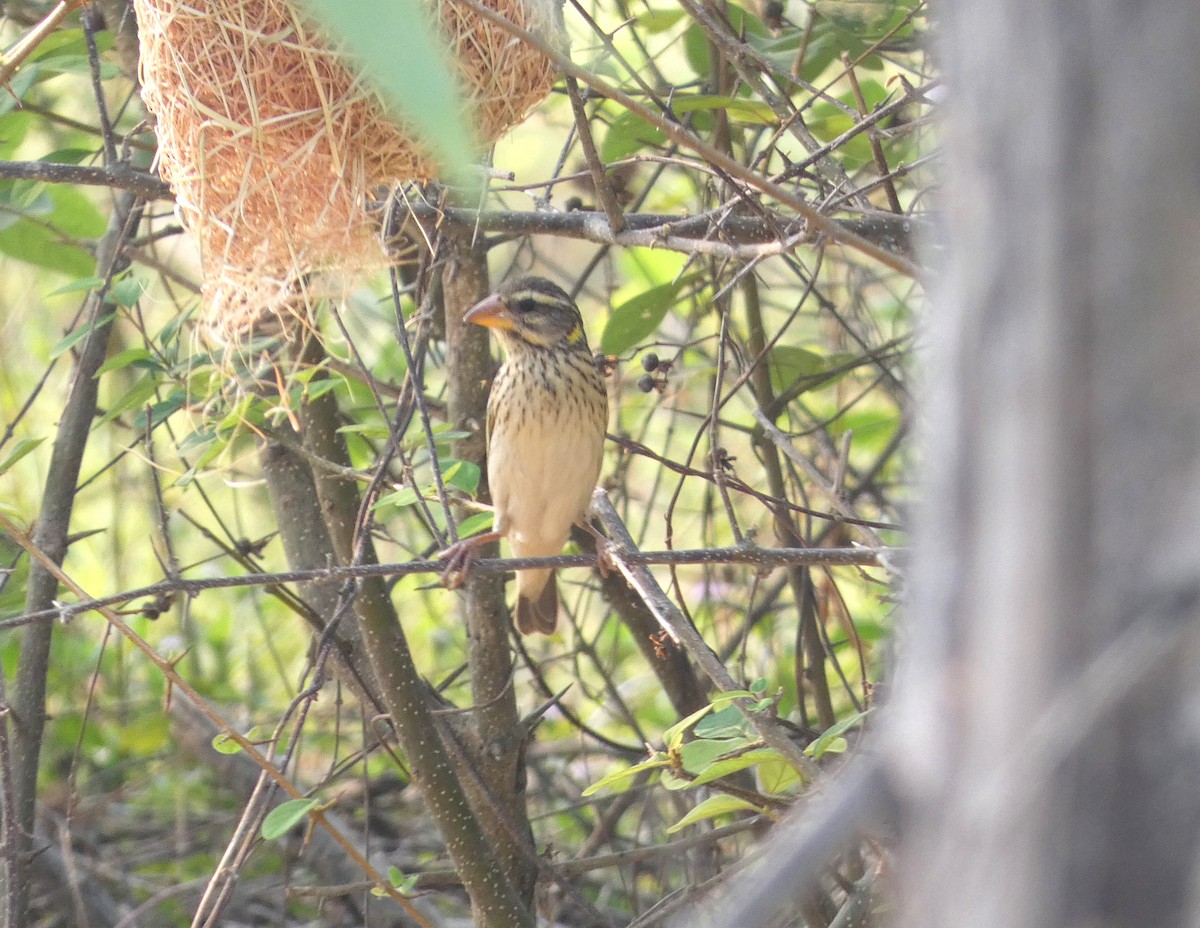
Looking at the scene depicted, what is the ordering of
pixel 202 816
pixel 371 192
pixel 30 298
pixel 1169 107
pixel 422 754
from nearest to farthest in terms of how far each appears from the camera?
pixel 1169 107, pixel 371 192, pixel 422 754, pixel 202 816, pixel 30 298

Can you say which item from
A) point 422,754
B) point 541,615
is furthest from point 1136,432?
point 541,615

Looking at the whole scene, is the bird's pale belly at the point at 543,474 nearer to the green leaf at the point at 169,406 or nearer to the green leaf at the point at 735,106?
the green leaf at the point at 169,406

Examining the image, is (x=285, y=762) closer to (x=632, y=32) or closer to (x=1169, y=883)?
(x=1169, y=883)

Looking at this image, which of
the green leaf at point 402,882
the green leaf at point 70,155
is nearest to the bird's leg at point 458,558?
the green leaf at point 402,882

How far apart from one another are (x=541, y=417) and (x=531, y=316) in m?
0.21

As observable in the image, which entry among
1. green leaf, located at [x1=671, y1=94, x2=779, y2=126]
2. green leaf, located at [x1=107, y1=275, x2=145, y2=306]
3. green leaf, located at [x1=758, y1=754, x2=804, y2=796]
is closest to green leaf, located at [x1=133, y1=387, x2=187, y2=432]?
green leaf, located at [x1=107, y1=275, x2=145, y2=306]

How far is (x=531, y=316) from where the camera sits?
2.78 m

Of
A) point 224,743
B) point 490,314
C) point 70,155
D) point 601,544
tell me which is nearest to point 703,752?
point 224,743

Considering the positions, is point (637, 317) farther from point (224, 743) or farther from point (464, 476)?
point (224, 743)

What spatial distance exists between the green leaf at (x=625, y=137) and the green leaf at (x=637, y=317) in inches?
10.8

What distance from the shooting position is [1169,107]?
0.58 metres

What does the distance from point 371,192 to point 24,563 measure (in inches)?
42.3

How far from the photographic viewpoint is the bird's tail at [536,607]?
317cm

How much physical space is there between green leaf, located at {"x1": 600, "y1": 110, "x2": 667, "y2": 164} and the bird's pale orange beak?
434 millimetres
